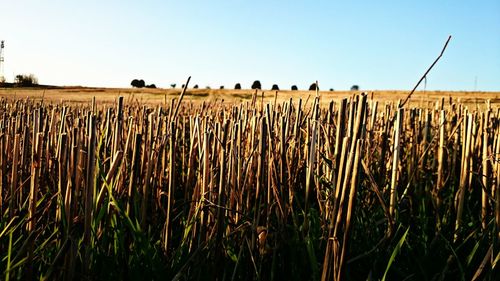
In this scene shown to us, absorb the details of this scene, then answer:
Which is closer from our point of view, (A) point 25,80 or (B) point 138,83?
(A) point 25,80

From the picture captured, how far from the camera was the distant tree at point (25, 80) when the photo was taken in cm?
2944

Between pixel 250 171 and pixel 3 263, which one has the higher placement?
pixel 250 171

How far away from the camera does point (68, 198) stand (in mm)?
1297

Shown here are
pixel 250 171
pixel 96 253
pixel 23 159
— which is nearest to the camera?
pixel 96 253

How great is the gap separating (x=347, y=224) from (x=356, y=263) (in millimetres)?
693

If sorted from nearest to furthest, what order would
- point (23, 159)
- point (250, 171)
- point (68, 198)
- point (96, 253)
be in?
point (68, 198)
point (96, 253)
point (23, 159)
point (250, 171)

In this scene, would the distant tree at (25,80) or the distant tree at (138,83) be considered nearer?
the distant tree at (25,80)

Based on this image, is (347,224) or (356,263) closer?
(347,224)

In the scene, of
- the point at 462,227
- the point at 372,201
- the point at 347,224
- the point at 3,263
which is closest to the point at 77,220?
the point at 3,263

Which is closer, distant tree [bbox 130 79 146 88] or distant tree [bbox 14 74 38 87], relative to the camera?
distant tree [bbox 14 74 38 87]

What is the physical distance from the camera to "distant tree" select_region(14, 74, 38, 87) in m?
29.4

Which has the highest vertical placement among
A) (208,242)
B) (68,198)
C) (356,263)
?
(68,198)

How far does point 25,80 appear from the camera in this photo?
30.4 meters

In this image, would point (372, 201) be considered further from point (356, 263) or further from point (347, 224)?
point (347, 224)
